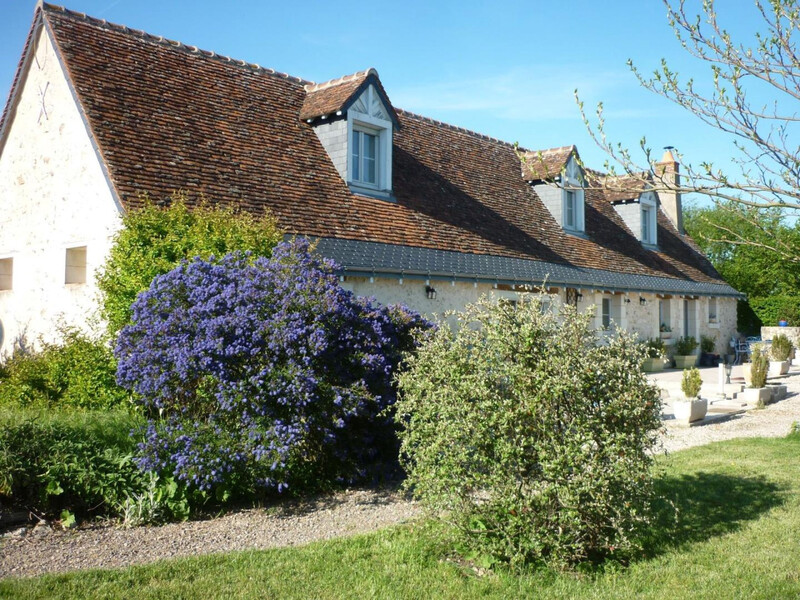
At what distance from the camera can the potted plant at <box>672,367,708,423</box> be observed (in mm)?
10969

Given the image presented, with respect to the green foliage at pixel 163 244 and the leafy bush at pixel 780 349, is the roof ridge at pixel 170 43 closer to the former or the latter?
the green foliage at pixel 163 244

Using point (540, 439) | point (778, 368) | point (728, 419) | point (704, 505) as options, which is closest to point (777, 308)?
point (778, 368)

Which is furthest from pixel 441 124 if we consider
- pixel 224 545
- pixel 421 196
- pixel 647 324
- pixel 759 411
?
pixel 224 545

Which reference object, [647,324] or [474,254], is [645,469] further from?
[647,324]

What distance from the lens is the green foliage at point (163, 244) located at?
848cm

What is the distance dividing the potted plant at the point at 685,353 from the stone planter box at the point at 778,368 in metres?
2.35

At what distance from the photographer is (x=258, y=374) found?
6391 mm

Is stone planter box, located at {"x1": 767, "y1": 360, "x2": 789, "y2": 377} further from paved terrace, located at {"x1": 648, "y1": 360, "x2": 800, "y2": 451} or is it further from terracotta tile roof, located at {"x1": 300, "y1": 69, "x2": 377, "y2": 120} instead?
terracotta tile roof, located at {"x1": 300, "y1": 69, "x2": 377, "y2": 120}

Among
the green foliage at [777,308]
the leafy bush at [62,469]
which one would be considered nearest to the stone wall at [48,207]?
the leafy bush at [62,469]

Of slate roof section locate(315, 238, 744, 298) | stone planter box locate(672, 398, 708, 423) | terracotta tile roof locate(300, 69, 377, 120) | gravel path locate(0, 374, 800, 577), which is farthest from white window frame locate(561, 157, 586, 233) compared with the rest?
gravel path locate(0, 374, 800, 577)

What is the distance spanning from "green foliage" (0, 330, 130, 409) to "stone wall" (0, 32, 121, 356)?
47.4 inches

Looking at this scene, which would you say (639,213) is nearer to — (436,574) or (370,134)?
(370,134)

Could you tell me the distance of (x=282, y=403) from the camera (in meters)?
6.33

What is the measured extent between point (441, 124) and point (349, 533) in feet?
47.8
